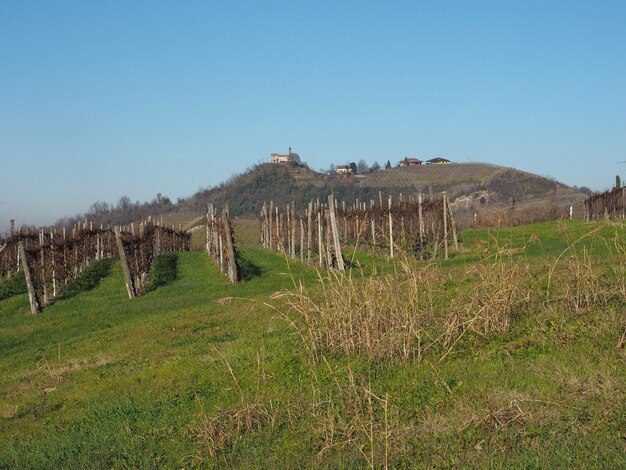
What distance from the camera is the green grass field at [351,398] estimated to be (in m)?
5.30

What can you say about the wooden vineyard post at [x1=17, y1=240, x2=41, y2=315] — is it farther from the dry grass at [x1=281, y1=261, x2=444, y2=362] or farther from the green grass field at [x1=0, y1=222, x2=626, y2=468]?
the dry grass at [x1=281, y1=261, x2=444, y2=362]

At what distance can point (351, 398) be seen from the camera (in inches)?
255

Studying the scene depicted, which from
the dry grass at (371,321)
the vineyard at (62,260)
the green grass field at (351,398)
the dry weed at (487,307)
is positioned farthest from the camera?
the vineyard at (62,260)

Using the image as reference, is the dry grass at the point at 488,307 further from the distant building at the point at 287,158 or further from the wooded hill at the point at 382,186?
the distant building at the point at 287,158

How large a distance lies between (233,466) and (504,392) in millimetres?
2298

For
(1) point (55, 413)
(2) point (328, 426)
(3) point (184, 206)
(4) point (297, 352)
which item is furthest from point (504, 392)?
(3) point (184, 206)

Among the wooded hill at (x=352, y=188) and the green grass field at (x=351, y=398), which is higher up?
the wooded hill at (x=352, y=188)

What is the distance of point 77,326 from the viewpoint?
17516mm

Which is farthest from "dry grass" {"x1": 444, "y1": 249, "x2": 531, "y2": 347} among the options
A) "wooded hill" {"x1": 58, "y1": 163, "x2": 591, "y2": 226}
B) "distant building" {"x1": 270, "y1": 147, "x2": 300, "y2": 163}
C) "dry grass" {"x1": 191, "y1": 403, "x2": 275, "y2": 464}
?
"distant building" {"x1": 270, "y1": 147, "x2": 300, "y2": 163}

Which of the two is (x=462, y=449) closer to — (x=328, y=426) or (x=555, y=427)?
(x=555, y=427)

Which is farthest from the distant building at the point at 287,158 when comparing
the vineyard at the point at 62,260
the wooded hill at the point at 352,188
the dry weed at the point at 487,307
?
the dry weed at the point at 487,307

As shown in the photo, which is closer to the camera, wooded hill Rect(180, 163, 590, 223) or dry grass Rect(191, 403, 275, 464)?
dry grass Rect(191, 403, 275, 464)

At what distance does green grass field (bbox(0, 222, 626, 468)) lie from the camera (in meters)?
5.30

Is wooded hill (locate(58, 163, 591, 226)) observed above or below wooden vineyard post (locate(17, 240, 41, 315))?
above
